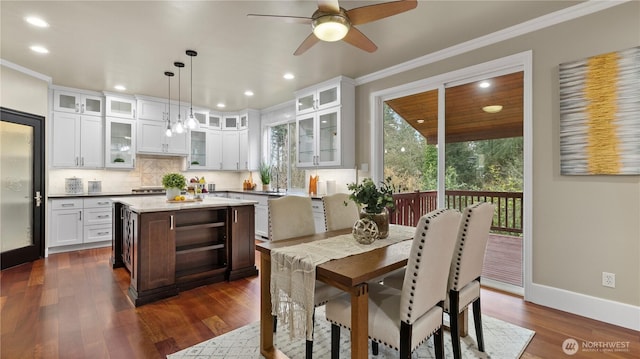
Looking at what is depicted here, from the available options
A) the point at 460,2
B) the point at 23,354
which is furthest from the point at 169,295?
the point at 460,2

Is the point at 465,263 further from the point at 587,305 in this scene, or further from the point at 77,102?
the point at 77,102

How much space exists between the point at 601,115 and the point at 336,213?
2395mm

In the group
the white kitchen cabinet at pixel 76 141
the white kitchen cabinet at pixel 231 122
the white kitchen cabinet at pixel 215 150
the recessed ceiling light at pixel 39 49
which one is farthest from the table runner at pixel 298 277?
the white kitchen cabinet at pixel 231 122

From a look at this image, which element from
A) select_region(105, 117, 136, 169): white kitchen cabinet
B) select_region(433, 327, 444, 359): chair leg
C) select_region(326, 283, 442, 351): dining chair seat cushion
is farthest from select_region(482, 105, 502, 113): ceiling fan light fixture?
select_region(105, 117, 136, 169): white kitchen cabinet

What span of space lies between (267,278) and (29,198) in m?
4.56

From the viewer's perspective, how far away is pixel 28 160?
4441 millimetres

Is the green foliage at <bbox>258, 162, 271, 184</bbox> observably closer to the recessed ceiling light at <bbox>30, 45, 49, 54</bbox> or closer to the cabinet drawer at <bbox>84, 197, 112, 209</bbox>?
the cabinet drawer at <bbox>84, 197, 112, 209</bbox>

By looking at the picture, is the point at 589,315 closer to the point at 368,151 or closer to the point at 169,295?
the point at 368,151

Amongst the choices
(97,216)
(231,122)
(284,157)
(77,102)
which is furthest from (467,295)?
(77,102)

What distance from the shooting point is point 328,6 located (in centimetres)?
190

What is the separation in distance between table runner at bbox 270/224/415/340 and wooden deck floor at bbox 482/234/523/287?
7.24ft

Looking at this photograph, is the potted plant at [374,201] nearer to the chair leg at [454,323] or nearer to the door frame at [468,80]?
the chair leg at [454,323]

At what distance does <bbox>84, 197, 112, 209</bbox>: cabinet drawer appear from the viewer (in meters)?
5.05

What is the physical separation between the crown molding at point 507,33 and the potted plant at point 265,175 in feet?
10.6
